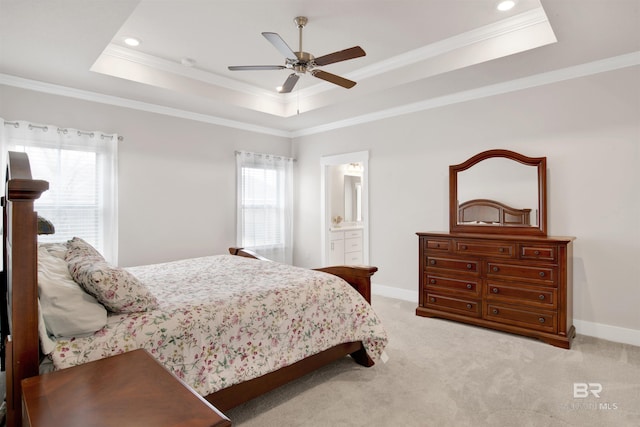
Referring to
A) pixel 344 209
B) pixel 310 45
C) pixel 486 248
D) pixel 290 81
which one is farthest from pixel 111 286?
pixel 344 209

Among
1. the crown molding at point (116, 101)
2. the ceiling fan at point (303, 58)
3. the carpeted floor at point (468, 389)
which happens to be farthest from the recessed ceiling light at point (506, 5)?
the crown molding at point (116, 101)

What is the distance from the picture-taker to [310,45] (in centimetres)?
346

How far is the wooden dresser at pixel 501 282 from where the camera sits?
3.12m

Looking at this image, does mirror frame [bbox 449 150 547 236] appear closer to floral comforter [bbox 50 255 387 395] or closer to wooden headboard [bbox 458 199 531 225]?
wooden headboard [bbox 458 199 531 225]

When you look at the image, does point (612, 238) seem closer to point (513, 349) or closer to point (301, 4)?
point (513, 349)

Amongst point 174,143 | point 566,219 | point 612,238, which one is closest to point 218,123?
point 174,143

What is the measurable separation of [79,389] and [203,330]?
795mm

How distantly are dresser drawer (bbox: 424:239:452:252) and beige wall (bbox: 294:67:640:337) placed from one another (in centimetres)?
50

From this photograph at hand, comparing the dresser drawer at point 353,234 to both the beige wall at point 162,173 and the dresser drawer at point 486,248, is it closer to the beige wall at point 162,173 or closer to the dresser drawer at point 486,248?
the beige wall at point 162,173

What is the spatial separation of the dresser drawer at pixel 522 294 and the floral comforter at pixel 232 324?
147 centimetres

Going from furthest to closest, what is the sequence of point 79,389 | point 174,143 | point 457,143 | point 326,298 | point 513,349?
point 174,143
point 457,143
point 513,349
point 326,298
point 79,389

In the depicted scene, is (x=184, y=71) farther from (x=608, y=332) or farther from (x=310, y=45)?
(x=608, y=332)

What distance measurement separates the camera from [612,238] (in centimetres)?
326

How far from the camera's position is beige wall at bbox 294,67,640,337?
3.20m
